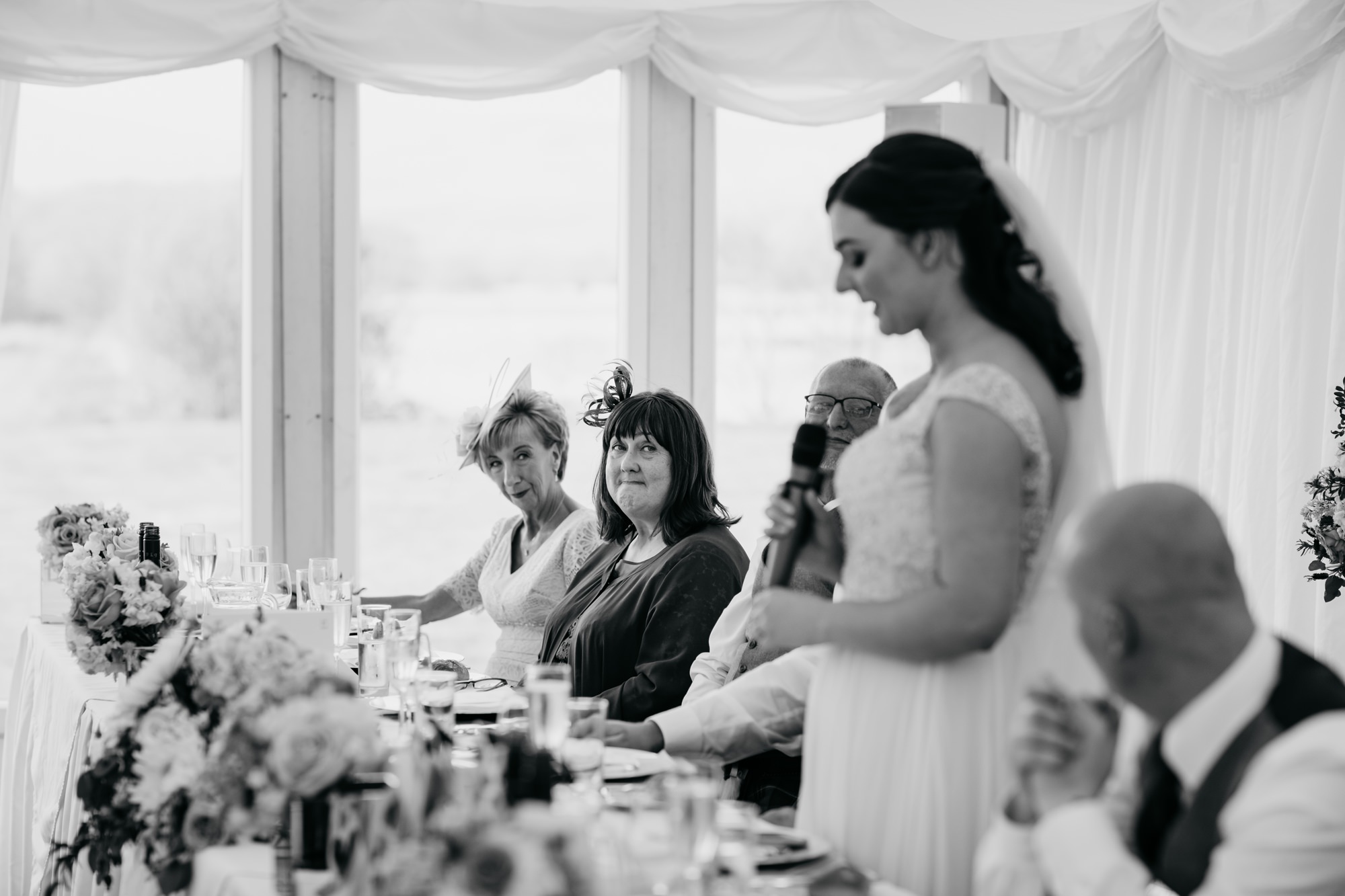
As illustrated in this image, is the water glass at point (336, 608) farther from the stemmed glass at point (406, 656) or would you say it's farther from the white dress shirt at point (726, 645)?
the white dress shirt at point (726, 645)

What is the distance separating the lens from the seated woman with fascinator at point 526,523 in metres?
4.20

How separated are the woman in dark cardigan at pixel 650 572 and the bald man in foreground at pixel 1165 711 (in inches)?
71.3

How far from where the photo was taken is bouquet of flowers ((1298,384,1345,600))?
138 inches

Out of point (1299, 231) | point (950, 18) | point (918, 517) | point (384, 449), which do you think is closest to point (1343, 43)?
point (1299, 231)

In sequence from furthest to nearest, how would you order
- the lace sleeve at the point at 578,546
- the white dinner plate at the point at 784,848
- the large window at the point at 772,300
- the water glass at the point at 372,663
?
the large window at the point at 772,300
the lace sleeve at the point at 578,546
the water glass at the point at 372,663
the white dinner plate at the point at 784,848

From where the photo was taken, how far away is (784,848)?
1.80 metres

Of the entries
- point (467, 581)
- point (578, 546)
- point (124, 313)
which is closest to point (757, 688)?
point (578, 546)

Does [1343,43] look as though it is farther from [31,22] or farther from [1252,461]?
[31,22]

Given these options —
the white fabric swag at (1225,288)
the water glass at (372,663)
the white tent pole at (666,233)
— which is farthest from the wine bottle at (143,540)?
the white fabric swag at (1225,288)

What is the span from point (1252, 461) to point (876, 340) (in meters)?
1.87

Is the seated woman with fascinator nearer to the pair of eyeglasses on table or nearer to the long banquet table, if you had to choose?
the pair of eyeglasses on table

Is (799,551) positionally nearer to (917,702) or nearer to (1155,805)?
(917,702)

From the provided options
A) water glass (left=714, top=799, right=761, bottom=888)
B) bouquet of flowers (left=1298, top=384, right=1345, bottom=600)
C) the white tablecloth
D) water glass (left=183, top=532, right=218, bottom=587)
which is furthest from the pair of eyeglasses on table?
bouquet of flowers (left=1298, top=384, right=1345, bottom=600)

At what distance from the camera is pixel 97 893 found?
273 centimetres
